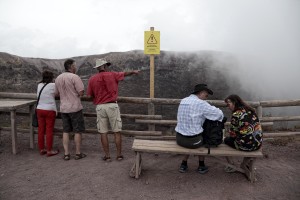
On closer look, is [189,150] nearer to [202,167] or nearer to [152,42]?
[202,167]

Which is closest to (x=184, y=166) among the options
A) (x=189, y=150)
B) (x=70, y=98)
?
(x=189, y=150)

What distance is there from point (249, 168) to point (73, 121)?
306 centimetres

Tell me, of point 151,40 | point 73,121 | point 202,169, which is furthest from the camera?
point 151,40

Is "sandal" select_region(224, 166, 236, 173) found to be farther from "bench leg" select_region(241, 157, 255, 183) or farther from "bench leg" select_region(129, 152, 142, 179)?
"bench leg" select_region(129, 152, 142, 179)

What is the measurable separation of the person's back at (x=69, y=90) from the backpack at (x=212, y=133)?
2.23m

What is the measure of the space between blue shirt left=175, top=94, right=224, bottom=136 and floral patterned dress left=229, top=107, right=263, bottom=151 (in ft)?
0.96

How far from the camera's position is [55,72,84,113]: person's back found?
210 inches

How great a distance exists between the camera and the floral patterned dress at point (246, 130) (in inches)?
178

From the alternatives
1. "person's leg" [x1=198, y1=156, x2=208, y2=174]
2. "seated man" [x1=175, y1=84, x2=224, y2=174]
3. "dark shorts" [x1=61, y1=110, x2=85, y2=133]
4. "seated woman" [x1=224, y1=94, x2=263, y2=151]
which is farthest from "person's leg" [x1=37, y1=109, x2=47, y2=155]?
"seated woman" [x1=224, y1=94, x2=263, y2=151]

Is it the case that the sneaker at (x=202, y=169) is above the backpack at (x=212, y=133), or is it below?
below

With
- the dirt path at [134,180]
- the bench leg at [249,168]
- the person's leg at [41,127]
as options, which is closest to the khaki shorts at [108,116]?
the dirt path at [134,180]

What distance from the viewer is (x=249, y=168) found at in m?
4.83

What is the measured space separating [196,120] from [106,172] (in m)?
1.72

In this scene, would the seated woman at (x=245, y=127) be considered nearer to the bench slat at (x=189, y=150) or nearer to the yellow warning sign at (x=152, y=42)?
the bench slat at (x=189, y=150)
